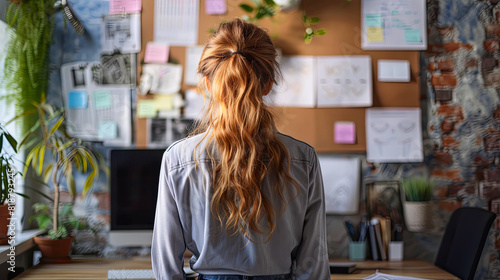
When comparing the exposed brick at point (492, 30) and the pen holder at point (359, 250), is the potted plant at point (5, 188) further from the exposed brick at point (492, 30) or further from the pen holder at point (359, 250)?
the exposed brick at point (492, 30)

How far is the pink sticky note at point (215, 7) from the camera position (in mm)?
2660

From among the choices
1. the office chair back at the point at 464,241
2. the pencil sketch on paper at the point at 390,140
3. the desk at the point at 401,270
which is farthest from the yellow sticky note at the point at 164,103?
the office chair back at the point at 464,241

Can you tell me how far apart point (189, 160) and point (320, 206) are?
37 centimetres

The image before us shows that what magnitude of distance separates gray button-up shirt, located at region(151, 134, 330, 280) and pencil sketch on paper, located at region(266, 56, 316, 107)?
1.29 meters

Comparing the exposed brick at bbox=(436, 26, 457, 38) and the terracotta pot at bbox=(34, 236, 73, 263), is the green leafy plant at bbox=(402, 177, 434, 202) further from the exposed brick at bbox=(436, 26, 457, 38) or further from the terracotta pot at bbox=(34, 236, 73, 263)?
the terracotta pot at bbox=(34, 236, 73, 263)

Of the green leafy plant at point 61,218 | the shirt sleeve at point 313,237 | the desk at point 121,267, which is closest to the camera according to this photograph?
the shirt sleeve at point 313,237

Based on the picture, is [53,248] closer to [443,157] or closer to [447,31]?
[443,157]

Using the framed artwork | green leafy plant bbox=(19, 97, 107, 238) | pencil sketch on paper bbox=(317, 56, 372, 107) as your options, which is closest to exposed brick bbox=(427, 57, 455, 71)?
pencil sketch on paper bbox=(317, 56, 372, 107)

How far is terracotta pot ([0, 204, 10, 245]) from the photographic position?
208cm

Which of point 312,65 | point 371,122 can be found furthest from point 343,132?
point 312,65

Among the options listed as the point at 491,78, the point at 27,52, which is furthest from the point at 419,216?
the point at 27,52

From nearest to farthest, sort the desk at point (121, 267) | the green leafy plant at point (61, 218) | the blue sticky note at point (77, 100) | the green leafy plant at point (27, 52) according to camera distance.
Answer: the desk at point (121, 267), the green leafy plant at point (27, 52), the green leafy plant at point (61, 218), the blue sticky note at point (77, 100)

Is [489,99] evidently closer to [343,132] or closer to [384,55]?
[384,55]

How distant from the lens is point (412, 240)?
2689 mm
